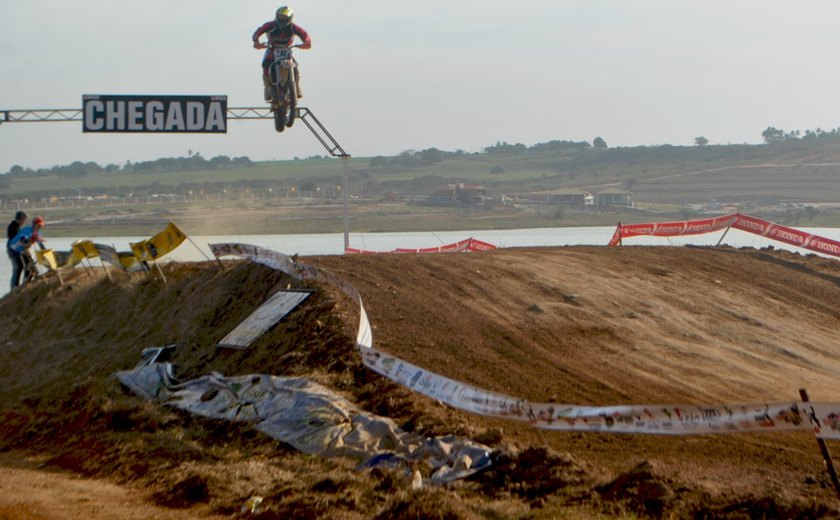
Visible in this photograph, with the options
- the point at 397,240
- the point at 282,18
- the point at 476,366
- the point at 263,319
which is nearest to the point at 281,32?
the point at 282,18

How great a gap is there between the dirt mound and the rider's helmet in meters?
4.93

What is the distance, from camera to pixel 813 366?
14.6 metres

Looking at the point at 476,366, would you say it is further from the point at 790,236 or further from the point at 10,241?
the point at 790,236

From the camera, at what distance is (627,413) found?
7902 millimetres

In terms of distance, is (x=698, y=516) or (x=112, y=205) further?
(x=112, y=205)

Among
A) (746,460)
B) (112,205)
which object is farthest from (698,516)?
(112,205)

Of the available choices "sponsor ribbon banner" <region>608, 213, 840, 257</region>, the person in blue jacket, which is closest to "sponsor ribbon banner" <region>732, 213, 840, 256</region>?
"sponsor ribbon banner" <region>608, 213, 840, 257</region>

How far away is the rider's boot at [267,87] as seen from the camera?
21.0 metres

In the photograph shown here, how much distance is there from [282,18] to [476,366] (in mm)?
10108

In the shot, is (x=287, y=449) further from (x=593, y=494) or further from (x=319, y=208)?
(x=319, y=208)

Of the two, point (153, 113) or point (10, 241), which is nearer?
point (153, 113)

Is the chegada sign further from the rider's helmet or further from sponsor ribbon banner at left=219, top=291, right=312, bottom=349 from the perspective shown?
sponsor ribbon banner at left=219, top=291, right=312, bottom=349

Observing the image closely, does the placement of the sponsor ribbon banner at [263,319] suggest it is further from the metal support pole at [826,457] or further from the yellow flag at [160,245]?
the metal support pole at [826,457]

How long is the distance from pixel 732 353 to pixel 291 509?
857 cm
